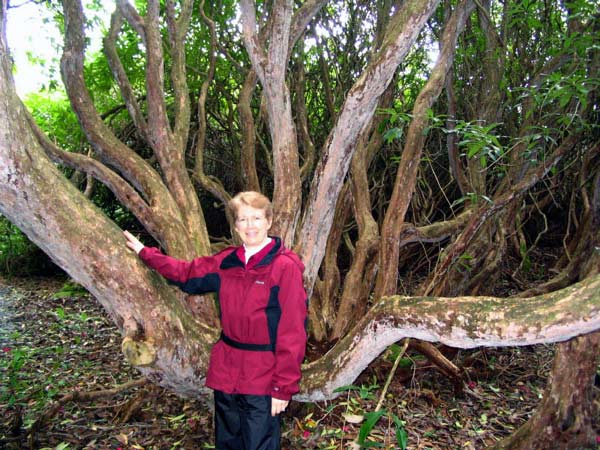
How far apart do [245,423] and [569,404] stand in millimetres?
1774

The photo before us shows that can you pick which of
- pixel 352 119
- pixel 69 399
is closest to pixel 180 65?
pixel 352 119

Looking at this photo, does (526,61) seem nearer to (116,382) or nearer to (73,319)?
(116,382)

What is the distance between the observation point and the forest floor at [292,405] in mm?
3096

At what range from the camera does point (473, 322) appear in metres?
1.93

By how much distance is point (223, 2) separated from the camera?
5.06 meters

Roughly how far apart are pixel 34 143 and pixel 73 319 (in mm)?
4286

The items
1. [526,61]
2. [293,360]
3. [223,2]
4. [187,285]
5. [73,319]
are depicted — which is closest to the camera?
[293,360]

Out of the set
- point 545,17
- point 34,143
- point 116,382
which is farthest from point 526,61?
point 116,382

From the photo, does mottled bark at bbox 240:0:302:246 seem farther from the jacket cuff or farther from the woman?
the jacket cuff

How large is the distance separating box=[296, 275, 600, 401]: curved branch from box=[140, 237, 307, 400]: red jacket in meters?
0.35

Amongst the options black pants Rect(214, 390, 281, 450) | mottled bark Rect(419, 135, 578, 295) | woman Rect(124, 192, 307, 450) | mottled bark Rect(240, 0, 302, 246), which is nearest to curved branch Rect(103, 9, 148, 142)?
mottled bark Rect(240, 0, 302, 246)

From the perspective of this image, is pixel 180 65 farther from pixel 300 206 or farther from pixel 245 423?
pixel 245 423

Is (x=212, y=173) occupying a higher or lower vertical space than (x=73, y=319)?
higher

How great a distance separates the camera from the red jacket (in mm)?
2215
